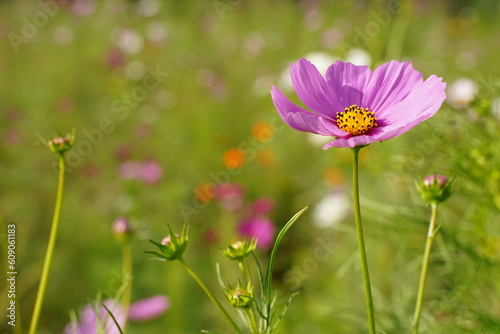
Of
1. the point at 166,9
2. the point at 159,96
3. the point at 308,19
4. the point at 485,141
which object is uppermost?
the point at 166,9

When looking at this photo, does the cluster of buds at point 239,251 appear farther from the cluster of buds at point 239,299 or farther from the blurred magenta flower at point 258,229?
the blurred magenta flower at point 258,229

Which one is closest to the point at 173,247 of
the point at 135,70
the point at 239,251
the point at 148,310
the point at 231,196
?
the point at 239,251

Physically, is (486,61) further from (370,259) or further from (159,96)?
(370,259)

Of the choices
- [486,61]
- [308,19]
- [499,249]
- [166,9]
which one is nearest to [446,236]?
[499,249]

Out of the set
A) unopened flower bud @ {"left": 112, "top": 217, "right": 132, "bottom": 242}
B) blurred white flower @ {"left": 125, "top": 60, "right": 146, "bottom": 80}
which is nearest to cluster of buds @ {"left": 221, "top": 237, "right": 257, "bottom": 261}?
unopened flower bud @ {"left": 112, "top": 217, "right": 132, "bottom": 242}

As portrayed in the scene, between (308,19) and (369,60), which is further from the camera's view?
A: (308,19)

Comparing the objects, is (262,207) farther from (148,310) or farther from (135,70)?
(135,70)

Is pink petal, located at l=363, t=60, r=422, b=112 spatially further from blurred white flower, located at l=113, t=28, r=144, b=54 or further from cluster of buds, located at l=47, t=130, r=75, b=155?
blurred white flower, located at l=113, t=28, r=144, b=54
